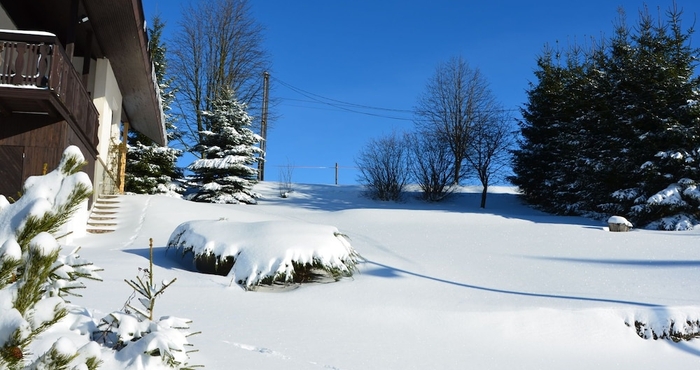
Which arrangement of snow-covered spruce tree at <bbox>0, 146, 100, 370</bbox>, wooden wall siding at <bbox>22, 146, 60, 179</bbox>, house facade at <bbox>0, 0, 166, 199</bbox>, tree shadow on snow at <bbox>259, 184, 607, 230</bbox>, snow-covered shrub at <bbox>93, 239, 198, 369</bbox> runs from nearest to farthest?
snow-covered spruce tree at <bbox>0, 146, 100, 370</bbox> < snow-covered shrub at <bbox>93, 239, 198, 369</bbox> < house facade at <bbox>0, 0, 166, 199</bbox> < wooden wall siding at <bbox>22, 146, 60, 179</bbox> < tree shadow on snow at <bbox>259, 184, 607, 230</bbox>

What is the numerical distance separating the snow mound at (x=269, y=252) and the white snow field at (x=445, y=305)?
0.25 m

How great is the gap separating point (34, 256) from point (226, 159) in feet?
65.8

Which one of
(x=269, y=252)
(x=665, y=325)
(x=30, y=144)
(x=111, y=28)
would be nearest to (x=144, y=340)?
(x=269, y=252)

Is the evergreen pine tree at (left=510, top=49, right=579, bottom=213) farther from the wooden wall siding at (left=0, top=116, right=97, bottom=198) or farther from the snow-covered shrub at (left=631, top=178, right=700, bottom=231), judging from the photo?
the wooden wall siding at (left=0, top=116, right=97, bottom=198)

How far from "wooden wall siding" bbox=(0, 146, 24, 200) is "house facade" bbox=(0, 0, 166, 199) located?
0.02 m

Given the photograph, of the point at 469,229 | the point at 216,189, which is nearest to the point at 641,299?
the point at 469,229

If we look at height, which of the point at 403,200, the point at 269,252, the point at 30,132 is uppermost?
the point at 30,132

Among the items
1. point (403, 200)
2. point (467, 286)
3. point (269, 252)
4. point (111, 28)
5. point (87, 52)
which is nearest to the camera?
point (269, 252)

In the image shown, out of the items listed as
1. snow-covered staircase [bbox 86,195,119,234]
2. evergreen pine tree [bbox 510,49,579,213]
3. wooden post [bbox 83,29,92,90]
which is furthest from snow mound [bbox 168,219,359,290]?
evergreen pine tree [bbox 510,49,579,213]

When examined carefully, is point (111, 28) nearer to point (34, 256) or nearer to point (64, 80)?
point (64, 80)

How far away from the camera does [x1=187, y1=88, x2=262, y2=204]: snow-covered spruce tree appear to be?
21266mm

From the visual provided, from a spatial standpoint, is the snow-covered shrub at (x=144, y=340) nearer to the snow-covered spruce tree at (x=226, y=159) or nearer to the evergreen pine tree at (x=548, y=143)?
the snow-covered spruce tree at (x=226, y=159)

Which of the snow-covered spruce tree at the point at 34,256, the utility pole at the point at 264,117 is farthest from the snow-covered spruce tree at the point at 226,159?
the snow-covered spruce tree at the point at 34,256

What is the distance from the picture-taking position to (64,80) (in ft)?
30.9
